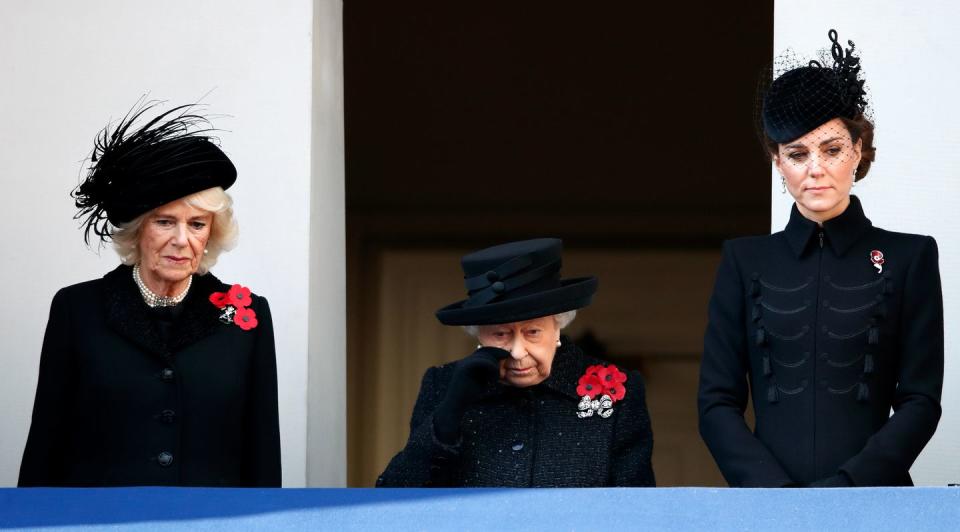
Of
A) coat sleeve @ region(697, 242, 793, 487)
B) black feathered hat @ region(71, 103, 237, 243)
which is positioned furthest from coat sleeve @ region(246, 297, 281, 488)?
coat sleeve @ region(697, 242, 793, 487)

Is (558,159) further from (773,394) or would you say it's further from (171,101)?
(773,394)

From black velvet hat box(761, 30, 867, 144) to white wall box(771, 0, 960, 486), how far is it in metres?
0.90

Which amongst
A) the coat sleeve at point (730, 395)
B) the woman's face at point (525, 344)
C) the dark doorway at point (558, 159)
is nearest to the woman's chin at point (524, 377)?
the woman's face at point (525, 344)

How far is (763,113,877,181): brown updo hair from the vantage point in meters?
3.79

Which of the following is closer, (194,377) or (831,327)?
(831,327)

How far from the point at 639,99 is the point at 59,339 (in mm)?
3566

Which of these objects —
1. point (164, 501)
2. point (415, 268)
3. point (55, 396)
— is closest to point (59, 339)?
point (55, 396)

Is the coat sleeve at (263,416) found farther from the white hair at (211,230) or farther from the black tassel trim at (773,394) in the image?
the black tassel trim at (773,394)

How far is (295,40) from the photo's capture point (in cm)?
506

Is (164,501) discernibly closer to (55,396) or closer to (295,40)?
(55,396)

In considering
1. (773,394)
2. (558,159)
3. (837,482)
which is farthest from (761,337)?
(558,159)

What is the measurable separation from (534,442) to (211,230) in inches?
32.8

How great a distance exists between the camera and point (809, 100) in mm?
3795

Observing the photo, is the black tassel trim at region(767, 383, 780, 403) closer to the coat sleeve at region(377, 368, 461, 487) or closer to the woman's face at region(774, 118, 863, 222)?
the woman's face at region(774, 118, 863, 222)
